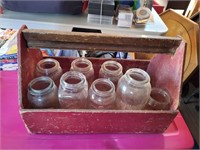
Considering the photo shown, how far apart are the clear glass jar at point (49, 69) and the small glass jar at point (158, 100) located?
0.21 metres

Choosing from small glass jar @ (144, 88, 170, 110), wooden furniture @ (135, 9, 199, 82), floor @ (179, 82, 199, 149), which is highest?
small glass jar @ (144, 88, 170, 110)

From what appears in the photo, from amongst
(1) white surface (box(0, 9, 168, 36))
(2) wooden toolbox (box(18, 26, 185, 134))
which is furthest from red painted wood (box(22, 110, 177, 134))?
(1) white surface (box(0, 9, 168, 36))

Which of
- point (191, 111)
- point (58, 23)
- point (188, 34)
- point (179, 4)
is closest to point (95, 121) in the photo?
point (58, 23)

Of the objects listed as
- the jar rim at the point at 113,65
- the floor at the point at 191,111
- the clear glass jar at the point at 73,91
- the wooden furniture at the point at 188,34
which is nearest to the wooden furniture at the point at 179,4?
the wooden furniture at the point at 188,34

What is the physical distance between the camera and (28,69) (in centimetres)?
42

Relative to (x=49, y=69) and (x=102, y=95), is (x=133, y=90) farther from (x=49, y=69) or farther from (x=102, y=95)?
(x=49, y=69)

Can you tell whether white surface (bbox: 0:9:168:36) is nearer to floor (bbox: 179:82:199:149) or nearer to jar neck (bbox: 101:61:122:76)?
jar neck (bbox: 101:61:122:76)

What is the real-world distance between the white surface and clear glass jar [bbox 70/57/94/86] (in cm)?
35

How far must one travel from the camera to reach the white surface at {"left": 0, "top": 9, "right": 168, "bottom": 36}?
2.56 feet

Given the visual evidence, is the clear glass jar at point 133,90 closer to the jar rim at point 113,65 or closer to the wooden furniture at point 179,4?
the jar rim at point 113,65

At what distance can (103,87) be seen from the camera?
0.42m

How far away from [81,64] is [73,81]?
0.09m

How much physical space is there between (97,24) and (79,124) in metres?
0.52

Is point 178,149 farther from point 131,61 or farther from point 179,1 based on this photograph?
point 179,1
